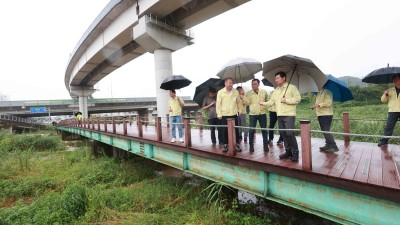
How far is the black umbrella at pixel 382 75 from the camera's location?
414cm

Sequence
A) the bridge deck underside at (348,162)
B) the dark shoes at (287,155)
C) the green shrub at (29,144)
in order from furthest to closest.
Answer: the green shrub at (29,144), the dark shoes at (287,155), the bridge deck underside at (348,162)

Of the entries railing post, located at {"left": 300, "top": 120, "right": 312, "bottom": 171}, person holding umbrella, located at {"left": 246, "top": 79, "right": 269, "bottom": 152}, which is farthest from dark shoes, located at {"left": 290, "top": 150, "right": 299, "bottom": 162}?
person holding umbrella, located at {"left": 246, "top": 79, "right": 269, "bottom": 152}

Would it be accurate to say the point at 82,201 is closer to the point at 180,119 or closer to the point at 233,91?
the point at 180,119

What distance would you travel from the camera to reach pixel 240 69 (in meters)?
5.75

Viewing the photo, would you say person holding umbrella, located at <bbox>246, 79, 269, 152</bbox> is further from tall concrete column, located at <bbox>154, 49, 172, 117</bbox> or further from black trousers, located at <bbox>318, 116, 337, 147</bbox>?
tall concrete column, located at <bbox>154, 49, 172, 117</bbox>

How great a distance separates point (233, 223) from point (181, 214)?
4.70ft

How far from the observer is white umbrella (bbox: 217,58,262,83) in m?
5.29

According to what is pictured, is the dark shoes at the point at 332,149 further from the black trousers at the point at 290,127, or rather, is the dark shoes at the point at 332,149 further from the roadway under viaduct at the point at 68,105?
the roadway under viaduct at the point at 68,105

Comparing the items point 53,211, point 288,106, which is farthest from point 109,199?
point 288,106

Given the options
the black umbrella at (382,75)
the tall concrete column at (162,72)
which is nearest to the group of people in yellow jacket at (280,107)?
the black umbrella at (382,75)

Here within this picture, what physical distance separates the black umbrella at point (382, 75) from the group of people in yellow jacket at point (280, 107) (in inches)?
32.7

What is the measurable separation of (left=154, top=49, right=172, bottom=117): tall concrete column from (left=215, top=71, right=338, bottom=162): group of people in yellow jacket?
8.61 metres

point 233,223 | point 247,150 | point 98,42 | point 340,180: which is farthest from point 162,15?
point 340,180

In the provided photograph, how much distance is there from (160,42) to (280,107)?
421 inches
